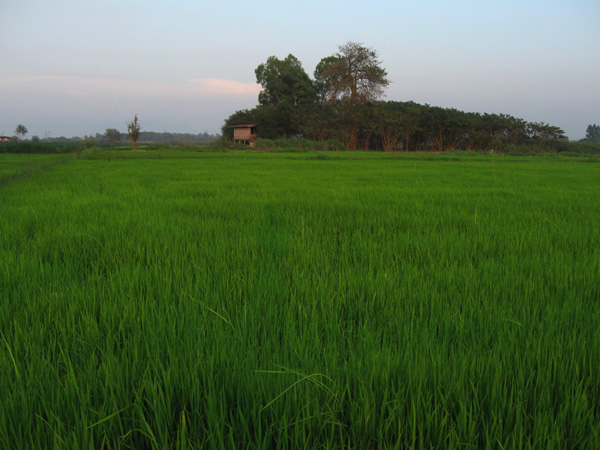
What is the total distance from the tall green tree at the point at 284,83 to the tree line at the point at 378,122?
3.57m

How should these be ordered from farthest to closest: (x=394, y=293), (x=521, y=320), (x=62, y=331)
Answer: (x=394, y=293) < (x=521, y=320) < (x=62, y=331)

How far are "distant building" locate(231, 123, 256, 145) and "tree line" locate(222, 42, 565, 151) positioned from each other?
0.78 m

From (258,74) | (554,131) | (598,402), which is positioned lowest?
(598,402)

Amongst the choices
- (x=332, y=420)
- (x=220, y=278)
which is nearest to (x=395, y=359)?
(x=332, y=420)

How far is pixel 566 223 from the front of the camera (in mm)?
2771

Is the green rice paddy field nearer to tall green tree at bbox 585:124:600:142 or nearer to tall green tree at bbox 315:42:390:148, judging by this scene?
tall green tree at bbox 315:42:390:148

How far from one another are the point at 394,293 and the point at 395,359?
544 mm

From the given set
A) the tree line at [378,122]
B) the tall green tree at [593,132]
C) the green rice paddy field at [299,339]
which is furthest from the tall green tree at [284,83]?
the tall green tree at [593,132]

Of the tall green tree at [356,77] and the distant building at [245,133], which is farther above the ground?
the tall green tree at [356,77]

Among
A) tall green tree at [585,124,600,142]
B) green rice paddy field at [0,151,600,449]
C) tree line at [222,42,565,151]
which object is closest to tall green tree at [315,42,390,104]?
tree line at [222,42,565,151]

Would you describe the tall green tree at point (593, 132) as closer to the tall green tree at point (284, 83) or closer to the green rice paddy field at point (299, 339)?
the tall green tree at point (284, 83)

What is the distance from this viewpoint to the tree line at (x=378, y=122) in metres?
28.4

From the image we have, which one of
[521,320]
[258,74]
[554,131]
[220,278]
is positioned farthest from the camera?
[258,74]

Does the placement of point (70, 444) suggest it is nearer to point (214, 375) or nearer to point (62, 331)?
point (214, 375)
